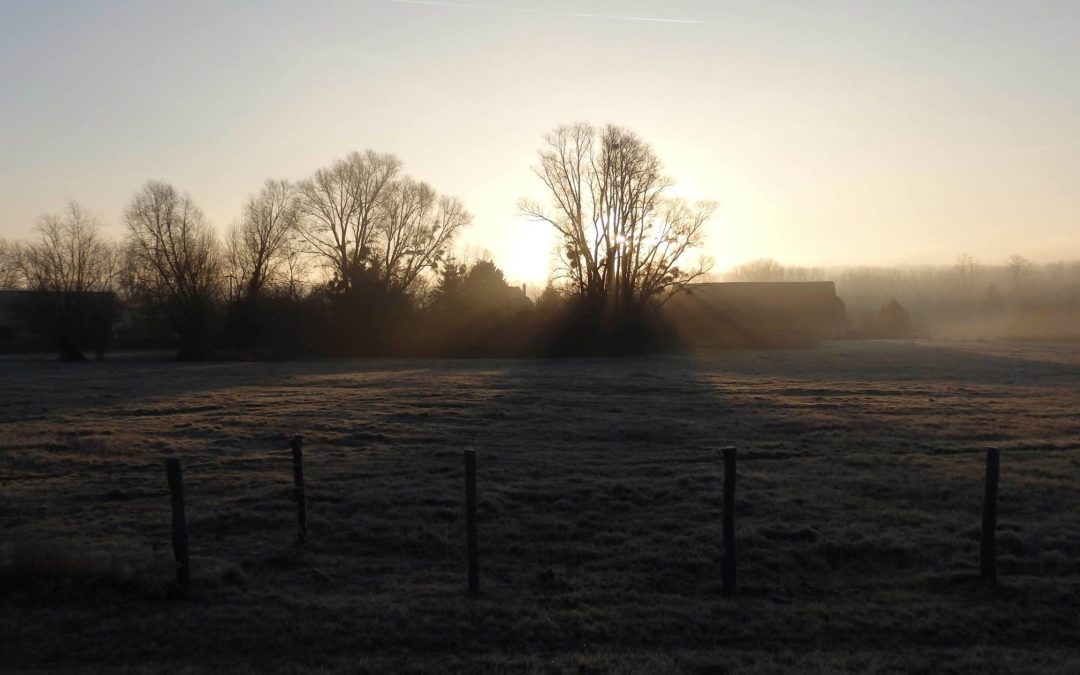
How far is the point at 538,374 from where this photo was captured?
1588 inches

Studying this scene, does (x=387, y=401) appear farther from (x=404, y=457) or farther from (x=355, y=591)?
(x=355, y=591)

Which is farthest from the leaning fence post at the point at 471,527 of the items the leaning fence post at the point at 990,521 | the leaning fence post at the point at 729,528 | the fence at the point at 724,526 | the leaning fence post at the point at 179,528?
the leaning fence post at the point at 990,521

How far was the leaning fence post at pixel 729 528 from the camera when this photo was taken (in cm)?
796

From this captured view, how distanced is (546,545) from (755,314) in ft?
259

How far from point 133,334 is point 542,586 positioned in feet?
259

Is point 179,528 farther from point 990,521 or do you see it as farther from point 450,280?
point 450,280

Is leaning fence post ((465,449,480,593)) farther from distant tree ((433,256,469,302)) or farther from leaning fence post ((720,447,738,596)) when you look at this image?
distant tree ((433,256,469,302))

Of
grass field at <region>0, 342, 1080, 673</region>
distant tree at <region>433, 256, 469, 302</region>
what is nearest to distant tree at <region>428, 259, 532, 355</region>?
distant tree at <region>433, 256, 469, 302</region>

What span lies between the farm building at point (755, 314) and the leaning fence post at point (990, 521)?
5778cm

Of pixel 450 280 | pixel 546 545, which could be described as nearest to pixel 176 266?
pixel 450 280

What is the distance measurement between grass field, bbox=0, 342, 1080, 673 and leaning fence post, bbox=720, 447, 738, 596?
0.59 ft

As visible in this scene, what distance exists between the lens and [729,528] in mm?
7957

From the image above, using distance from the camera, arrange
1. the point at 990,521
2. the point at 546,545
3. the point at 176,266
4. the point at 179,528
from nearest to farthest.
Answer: the point at 179,528 → the point at 990,521 → the point at 546,545 → the point at 176,266

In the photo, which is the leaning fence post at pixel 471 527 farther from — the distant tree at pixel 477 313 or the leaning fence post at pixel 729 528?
the distant tree at pixel 477 313
